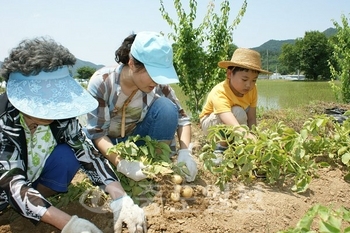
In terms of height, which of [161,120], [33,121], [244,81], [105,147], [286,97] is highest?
[244,81]

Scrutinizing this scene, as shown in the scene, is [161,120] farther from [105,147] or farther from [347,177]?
[347,177]

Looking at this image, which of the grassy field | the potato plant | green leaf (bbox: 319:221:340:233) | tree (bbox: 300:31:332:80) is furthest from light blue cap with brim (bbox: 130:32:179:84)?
tree (bbox: 300:31:332:80)

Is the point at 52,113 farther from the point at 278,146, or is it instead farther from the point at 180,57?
the point at 180,57

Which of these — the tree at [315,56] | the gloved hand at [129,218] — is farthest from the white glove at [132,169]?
the tree at [315,56]

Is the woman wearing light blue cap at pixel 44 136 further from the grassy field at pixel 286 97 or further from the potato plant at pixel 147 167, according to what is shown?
the grassy field at pixel 286 97

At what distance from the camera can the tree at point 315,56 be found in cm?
4964

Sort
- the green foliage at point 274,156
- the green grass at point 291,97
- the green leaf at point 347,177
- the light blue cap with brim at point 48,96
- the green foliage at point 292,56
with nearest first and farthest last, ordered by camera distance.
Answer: the light blue cap with brim at point 48,96 → the green foliage at point 274,156 → the green leaf at point 347,177 → the green grass at point 291,97 → the green foliage at point 292,56

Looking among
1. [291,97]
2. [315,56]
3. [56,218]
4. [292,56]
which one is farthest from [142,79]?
[292,56]

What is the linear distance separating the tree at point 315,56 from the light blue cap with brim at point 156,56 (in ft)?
168

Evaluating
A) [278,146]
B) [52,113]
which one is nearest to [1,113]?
[52,113]

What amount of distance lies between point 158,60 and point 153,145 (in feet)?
1.85

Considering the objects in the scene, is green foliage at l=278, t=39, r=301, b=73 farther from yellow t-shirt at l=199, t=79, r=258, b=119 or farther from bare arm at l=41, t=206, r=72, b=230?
bare arm at l=41, t=206, r=72, b=230

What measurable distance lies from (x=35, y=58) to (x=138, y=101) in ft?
3.16

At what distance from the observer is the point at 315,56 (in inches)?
2018
